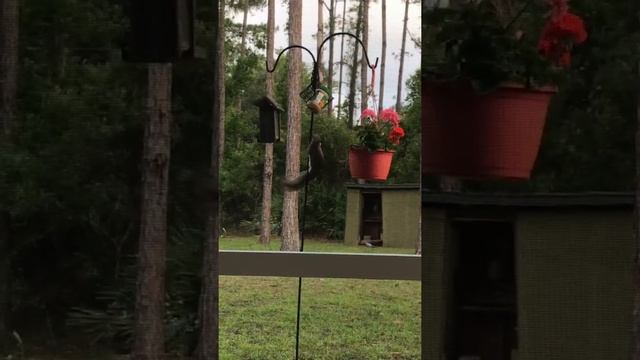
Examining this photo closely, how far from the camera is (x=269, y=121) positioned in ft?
5.34

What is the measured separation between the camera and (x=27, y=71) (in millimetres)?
1262

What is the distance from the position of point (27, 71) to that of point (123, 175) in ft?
0.99

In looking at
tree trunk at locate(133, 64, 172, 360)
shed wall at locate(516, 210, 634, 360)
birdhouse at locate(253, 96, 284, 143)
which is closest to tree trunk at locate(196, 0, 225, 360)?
tree trunk at locate(133, 64, 172, 360)

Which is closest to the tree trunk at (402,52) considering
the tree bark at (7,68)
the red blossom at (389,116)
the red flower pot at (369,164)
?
the red blossom at (389,116)

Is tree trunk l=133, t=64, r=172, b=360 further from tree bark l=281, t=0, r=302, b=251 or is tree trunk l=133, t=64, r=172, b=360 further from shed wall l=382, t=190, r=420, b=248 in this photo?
shed wall l=382, t=190, r=420, b=248

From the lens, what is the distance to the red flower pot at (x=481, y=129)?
1189 mm

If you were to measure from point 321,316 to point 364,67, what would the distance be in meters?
1.21

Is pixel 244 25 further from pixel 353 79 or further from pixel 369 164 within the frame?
pixel 369 164

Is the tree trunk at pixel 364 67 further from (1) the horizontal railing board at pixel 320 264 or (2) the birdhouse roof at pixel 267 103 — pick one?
(1) the horizontal railing board at pixel 320 264

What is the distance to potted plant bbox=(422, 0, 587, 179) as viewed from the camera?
1179 millimetres

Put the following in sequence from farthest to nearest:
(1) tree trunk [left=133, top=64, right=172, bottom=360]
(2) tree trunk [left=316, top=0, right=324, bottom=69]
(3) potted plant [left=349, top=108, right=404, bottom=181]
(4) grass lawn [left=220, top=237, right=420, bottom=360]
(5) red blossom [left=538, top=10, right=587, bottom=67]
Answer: (4) grass lawn [left=220, top=237, right=420, bottom=360] < (2) tree trunk [left=316, top=0, right=324, bottom=69] < (3) potted plant [left=349, top=108, right=404, bottom=181] < (1) tree trunk [left=133, top=64, right=172, bottom=360] < (5) red blossom [left=538, top=10, right=587, bottom=67]

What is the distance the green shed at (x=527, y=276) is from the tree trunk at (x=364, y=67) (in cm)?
39

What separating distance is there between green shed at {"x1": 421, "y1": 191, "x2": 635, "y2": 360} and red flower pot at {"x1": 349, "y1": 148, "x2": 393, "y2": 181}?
276 millimetres

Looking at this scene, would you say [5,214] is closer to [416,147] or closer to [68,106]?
[68,106]
